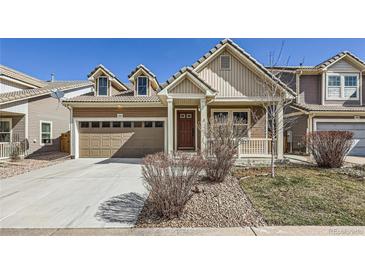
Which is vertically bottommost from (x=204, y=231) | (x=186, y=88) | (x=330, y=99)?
(x=204, y=231)

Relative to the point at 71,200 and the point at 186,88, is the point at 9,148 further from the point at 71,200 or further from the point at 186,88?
the point at 186,88

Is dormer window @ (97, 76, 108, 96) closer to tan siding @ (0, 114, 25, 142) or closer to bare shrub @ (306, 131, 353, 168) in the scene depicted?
tan siding @ (0, 114, 25, 142)

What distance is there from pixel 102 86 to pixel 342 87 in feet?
58.5

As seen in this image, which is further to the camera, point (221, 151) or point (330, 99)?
point (330, 99)

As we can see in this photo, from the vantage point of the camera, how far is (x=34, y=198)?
229 inches

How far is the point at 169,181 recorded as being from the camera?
444 cm

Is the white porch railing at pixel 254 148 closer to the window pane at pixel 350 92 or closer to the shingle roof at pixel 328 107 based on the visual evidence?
the shingle roof at pixel 328 107

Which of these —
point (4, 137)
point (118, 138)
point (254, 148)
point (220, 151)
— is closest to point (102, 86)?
point (118, 138)

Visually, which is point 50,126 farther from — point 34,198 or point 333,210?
point 333,210

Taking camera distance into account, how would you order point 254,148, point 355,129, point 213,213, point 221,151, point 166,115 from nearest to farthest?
point 213,213 → point 221,151 → point 254,148 → point 166,115 → point 355,129

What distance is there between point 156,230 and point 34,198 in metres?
4.15

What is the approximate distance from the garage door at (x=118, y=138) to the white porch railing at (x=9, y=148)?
3797 mm

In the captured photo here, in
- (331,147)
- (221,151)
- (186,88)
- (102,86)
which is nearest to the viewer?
(221,151)

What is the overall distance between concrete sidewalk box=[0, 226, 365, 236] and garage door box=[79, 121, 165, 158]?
30.9 ft
